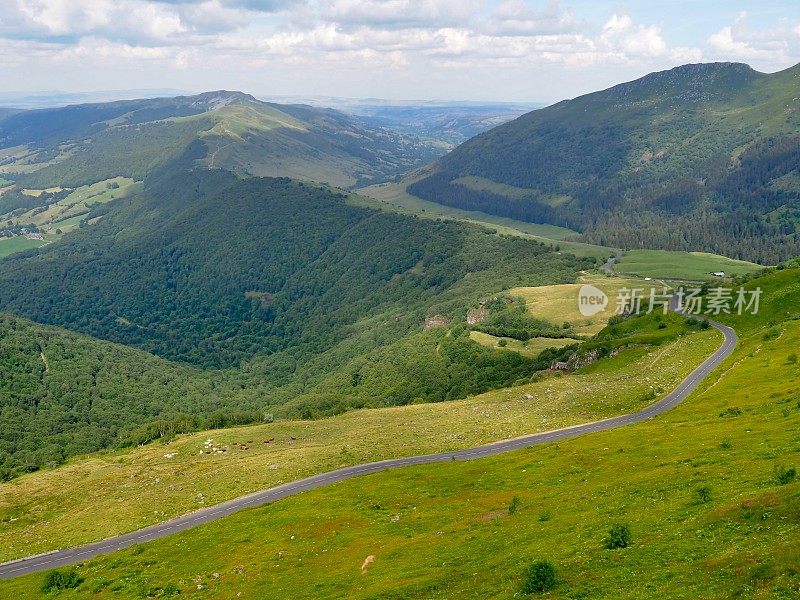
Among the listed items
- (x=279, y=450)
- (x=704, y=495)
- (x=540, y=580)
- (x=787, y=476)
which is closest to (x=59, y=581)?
(x=279, y=450)

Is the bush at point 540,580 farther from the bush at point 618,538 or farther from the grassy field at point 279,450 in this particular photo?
the grassy field at point 279,450

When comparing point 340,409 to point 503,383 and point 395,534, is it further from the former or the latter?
point 395,534

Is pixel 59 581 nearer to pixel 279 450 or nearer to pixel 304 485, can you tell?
pixel 304 485

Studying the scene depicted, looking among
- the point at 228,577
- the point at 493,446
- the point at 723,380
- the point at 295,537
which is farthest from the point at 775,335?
the point at 228,577

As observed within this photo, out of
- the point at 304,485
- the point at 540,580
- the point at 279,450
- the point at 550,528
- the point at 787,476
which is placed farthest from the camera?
the point at 279,450

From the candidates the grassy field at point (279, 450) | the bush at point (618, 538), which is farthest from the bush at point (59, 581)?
the bush at point (618, 538)

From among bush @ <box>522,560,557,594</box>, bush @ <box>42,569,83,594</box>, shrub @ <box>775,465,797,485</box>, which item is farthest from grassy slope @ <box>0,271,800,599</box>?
bush @ <box>42,569,83,594</box>
